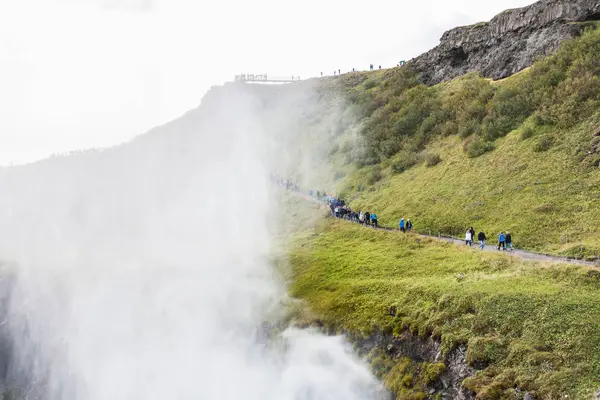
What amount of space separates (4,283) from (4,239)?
79.2ft

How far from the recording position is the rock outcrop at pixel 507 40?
6034cm

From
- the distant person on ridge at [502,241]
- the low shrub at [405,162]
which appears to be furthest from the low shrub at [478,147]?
the distant person on ridge at [502,241]

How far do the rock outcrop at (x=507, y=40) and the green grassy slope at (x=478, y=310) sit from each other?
37.3 m

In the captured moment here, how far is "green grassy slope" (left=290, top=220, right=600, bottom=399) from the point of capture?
20344 millimetres

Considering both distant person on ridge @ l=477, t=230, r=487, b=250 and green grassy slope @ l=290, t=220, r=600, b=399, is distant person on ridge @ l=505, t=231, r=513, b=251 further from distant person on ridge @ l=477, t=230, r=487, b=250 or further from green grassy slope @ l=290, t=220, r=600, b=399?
green grassy slope @ l=290, t=220, r=600, b=399

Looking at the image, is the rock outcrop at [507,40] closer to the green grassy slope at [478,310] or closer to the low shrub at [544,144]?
the low shrub at [544,144]

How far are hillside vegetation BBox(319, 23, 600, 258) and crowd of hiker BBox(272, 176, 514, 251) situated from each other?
1.41 metres

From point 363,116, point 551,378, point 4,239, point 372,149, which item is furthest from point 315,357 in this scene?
point 4,239

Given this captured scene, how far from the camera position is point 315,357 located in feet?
99.8

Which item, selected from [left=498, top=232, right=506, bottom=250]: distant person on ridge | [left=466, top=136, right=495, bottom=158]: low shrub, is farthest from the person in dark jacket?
[left=466, top=136, right=495, bottom=158]: low shrub

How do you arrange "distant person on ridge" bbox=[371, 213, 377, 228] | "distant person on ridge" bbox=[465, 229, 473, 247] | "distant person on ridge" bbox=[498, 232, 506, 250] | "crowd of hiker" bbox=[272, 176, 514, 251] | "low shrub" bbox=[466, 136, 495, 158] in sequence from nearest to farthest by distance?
"distant person on ridge" bbox=[498, 232, 506, 250] < "crowd of hiker" bbox=[272, 176, 514, 251] < "distant person on ridge" bbox=[465, 229, 473, 247] < "distant person on ridge" bbox=[371, 213, 377, 228] < "low shrub" bbox=[466, 136, 495, 158]

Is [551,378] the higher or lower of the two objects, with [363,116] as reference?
lower

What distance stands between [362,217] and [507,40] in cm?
3770

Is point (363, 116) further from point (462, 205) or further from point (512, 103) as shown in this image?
point (462, 205)
